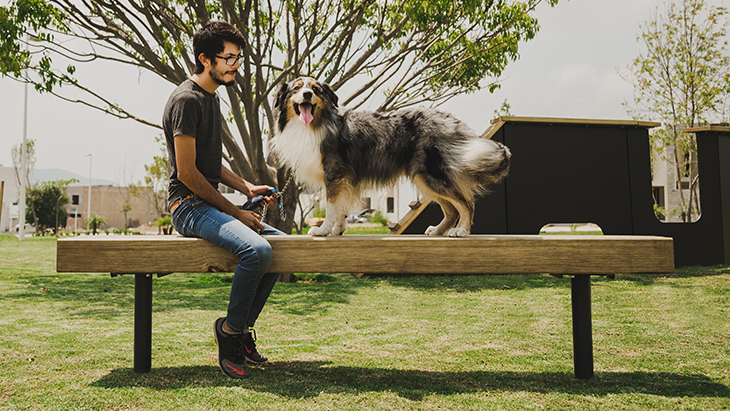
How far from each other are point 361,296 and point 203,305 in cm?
197

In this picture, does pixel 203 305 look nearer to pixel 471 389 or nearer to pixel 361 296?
pixel 361 296

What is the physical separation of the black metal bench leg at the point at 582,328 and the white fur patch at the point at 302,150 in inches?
69.2

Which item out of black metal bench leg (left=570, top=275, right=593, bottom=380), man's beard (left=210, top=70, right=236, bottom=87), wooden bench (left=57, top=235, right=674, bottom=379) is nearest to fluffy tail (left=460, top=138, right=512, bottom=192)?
wooden bench (left=57, top=235, right=674, bottom=379)

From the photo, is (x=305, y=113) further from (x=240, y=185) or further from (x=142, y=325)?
(x=142, y=325)

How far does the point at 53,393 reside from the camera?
8.17ft

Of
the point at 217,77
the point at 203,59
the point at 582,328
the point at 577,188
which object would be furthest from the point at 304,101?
the point at 577,188

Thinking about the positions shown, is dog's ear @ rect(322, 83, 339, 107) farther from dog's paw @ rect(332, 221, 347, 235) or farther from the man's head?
dog's paw @ rect(332, 221, 347, 235)

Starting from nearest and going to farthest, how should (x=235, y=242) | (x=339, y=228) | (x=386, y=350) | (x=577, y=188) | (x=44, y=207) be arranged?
1. (x=235, y=242)
2. (x=339, y=228)
3. (x=386, y=350)
4. (x=577, y=188)
5. (x=44, y=207)

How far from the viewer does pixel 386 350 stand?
11.6ft

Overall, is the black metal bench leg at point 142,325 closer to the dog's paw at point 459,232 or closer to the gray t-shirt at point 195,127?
the gray t-shirt at point 195,127

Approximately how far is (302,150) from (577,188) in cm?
624

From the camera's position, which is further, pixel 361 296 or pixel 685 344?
pixel 361 296

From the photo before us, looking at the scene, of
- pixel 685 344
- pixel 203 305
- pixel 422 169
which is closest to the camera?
pixel 422 169

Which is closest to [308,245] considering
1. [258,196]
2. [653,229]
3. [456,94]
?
[258,196]
